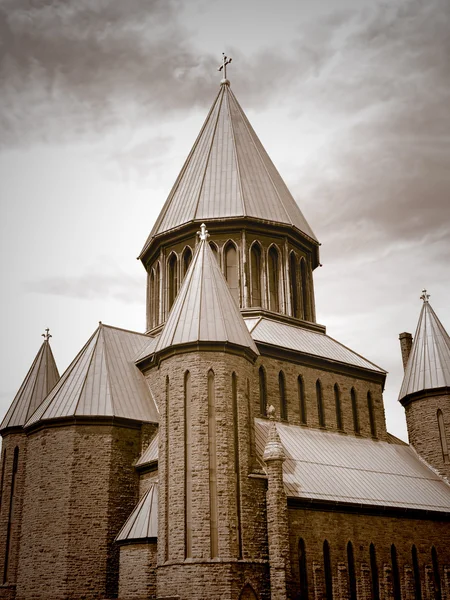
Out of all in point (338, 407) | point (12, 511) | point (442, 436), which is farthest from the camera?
point (442, 436)

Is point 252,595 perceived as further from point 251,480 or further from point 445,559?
point 445,559

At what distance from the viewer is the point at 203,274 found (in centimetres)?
3114

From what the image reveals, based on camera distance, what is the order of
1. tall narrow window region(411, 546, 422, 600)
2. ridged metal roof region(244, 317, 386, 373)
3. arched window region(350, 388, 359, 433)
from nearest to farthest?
tall narrow window region(411, 546, 422, 600), ridged metal roof region(244, 317, 386, 373), arched window region(350, 388, 359, 433)

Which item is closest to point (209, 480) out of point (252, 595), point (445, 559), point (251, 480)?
point (251, 480)

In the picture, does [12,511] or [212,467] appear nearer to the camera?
[212,467]

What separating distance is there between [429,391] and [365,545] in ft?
35.5

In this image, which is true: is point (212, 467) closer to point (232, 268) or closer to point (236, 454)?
point (236, 454)

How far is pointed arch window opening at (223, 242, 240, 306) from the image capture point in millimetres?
37344

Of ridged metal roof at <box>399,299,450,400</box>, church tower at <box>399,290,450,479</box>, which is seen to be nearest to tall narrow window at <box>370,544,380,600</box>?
church tower at <box>399,290,450,479</box>

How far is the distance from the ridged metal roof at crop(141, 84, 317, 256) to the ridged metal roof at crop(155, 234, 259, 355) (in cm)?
712

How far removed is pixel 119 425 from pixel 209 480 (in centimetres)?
615

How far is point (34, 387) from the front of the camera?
38.2 m

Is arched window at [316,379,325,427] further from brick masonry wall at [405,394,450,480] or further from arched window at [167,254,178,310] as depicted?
arched window at [167,254,178,310]

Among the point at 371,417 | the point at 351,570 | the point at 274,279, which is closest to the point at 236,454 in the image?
the point at 351,570
